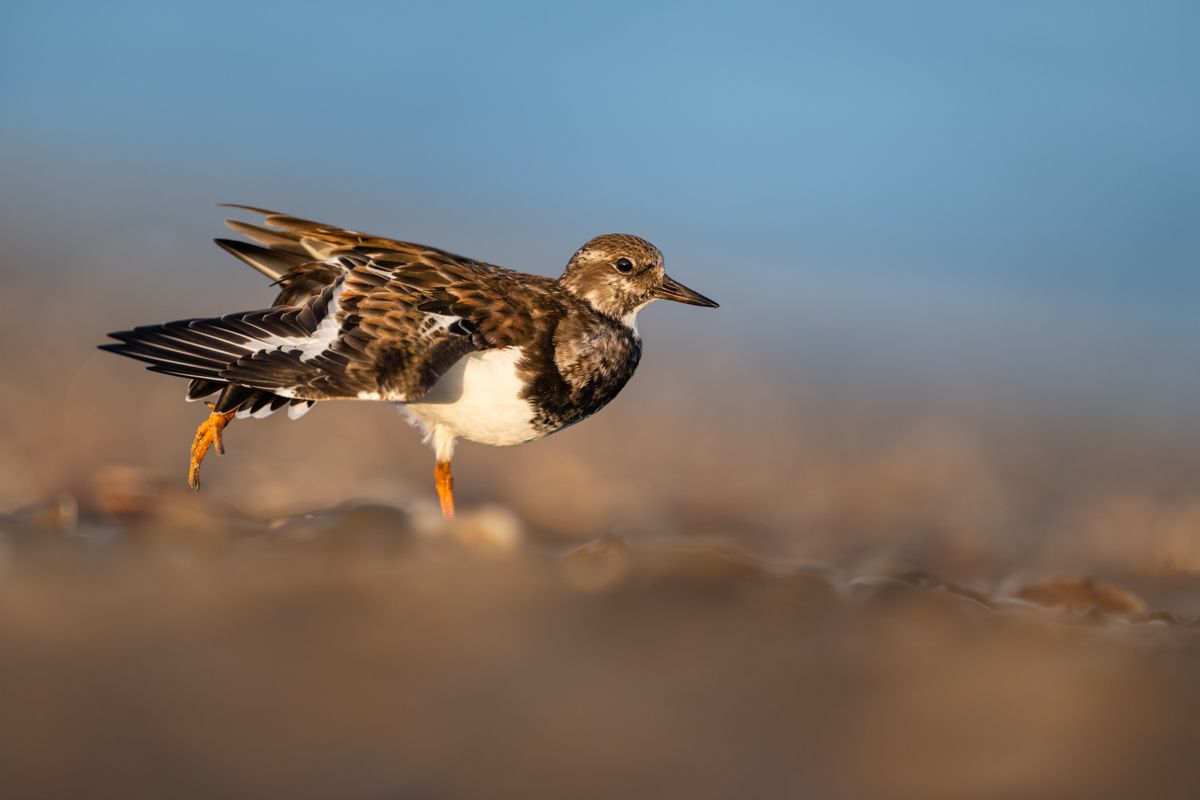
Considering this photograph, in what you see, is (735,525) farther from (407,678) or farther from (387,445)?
(407,678)

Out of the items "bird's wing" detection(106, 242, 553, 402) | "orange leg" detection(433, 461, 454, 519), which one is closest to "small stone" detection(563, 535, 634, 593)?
"bird's wing" detection(106, 242, 553, 402)

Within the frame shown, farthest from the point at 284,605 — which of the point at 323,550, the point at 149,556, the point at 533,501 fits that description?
the point at 533,501

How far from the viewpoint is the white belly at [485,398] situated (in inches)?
310

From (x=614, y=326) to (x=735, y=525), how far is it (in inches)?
262

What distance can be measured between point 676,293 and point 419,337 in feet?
8.89

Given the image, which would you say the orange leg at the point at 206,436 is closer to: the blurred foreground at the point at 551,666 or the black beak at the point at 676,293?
the blurred foreground at the point at 551,666

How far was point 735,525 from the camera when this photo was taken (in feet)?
49.3

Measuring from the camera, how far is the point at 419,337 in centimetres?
764

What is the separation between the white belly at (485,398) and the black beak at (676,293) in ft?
6.38

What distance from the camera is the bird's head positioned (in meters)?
9.23

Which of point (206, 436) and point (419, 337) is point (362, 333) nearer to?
point (419, 337)

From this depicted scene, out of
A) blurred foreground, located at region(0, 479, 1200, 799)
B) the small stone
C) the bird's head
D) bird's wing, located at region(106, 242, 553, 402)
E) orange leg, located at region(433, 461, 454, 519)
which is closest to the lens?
blurred foreground, located at region(0, 479, 1200, 799)

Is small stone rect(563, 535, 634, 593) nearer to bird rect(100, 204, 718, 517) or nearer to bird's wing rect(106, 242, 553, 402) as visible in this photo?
bird rect(100, 204, 718, 517)

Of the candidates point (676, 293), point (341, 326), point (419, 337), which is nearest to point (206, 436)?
point (341, 326)
